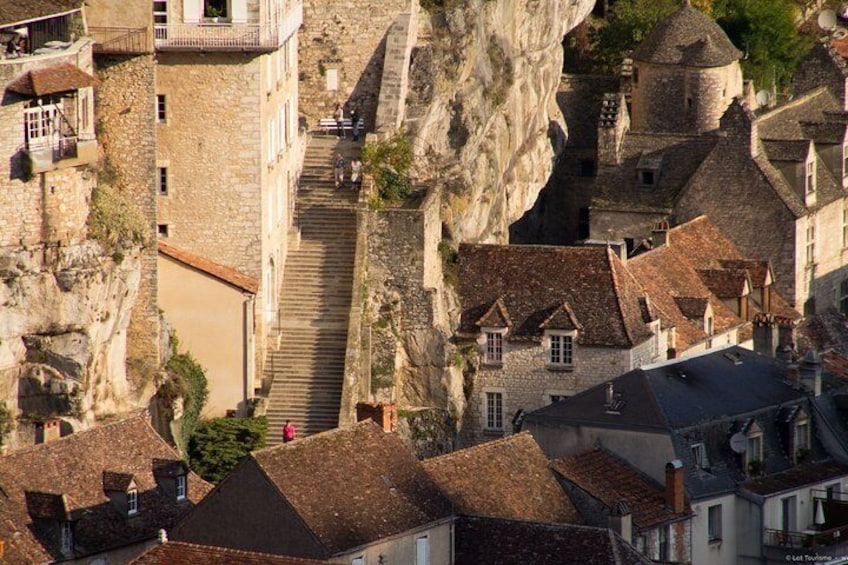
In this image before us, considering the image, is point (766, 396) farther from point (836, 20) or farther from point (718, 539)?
point (836, 20)

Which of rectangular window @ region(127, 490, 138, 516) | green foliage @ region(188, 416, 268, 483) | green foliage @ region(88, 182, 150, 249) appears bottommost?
green foliage @ region(188, 416, 268, 483)

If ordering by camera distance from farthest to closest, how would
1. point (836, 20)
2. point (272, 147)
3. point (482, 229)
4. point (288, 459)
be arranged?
point (836, 20)
point (482, 229)
point (272, 147)
point (288, 459)

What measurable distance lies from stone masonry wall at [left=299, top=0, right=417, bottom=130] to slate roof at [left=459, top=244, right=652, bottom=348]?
5.96 metres

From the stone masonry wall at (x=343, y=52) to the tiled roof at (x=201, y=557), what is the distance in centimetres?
3194

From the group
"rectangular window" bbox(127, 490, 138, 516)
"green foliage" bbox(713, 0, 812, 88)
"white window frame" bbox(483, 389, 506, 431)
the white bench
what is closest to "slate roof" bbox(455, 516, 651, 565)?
"rectangular window" bbox(127, 490, 138, 516)

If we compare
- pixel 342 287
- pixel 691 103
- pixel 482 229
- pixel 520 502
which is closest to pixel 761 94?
pixel 691 103

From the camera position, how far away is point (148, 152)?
307 ft

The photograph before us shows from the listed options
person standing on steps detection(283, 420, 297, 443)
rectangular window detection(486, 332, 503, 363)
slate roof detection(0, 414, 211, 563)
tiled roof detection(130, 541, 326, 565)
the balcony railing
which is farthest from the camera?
rectangular window detection(486, 332, 503, 363)

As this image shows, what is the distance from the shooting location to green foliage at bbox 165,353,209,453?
9400cm

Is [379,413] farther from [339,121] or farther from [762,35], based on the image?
[762,35]

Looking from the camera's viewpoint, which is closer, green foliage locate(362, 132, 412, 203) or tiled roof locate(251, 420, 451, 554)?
tiled roof locate(251, 420, 451, 554)

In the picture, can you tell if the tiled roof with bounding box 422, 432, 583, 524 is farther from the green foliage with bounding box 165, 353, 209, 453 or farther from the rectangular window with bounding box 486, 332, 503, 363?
the rectangular window with bounding box 486, 332, 503, 363

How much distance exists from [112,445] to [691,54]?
136 feet

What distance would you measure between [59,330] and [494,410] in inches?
706
